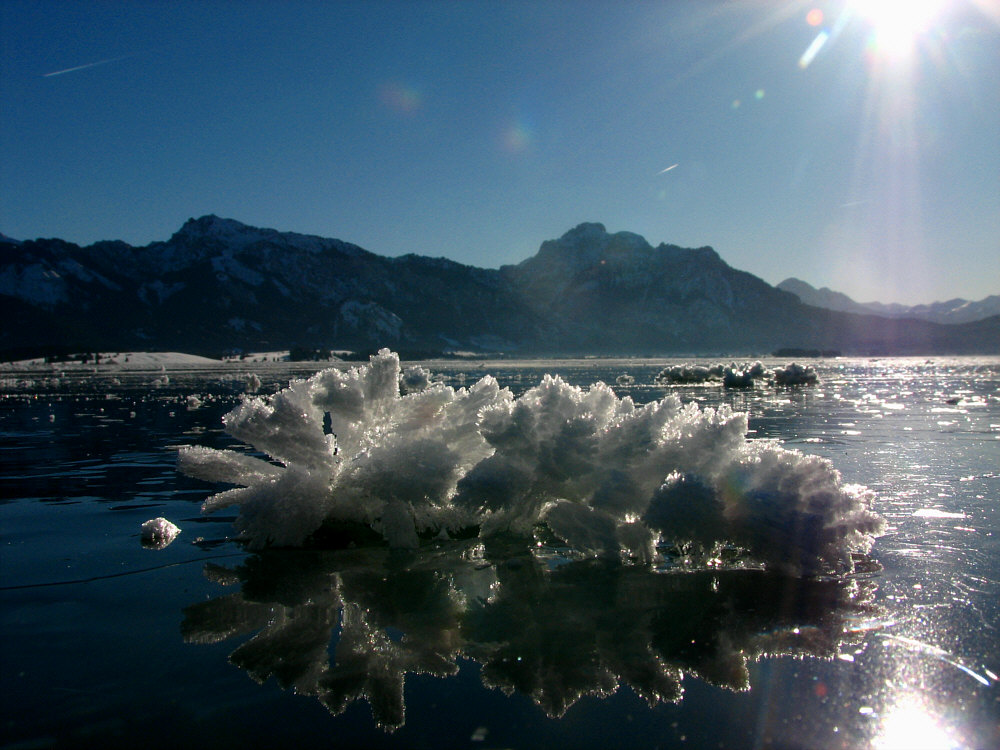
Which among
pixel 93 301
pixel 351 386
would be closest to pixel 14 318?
pixel 93 301

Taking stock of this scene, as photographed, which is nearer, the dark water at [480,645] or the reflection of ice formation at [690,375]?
the dark water at [480,645]

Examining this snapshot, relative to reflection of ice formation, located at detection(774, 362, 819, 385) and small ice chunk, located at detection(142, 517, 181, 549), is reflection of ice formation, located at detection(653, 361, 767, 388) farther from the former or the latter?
small ice chunk, located at detection(142, 517, 181, 549)

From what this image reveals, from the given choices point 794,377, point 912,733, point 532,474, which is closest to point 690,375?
point 794,377

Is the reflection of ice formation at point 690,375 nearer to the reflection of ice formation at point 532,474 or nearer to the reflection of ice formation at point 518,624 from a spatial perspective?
the reflection of ice formation at point 532,474

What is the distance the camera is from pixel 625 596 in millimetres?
4469

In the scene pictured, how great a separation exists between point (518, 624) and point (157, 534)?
3.52m

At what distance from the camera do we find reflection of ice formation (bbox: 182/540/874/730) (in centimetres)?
333

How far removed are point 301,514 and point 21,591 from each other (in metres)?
1.89

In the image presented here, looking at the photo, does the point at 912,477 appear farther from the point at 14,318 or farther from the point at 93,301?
the point at 93,301

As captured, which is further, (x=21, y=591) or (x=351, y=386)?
(x=351, y=386)

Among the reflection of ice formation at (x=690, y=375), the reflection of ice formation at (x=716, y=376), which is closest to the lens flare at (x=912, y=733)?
the reflection of ice formation at (x=716, y=376)

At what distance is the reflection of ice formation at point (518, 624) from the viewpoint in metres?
3.33

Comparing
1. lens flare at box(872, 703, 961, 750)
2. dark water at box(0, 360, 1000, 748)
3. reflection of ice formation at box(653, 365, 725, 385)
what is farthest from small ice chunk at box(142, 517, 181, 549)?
reflection of ice formation at box(653, 365, 725, 385)

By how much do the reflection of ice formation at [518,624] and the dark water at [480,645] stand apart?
0.06ft
